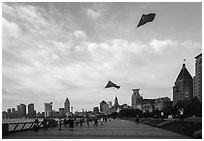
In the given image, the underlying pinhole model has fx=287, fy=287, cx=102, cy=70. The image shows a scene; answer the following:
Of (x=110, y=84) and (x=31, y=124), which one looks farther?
(x=110, y=84)

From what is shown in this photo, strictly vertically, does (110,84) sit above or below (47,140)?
above

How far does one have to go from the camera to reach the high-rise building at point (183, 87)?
182875 millimetres

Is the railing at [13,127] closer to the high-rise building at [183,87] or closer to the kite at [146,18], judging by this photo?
the kite at [146,18]

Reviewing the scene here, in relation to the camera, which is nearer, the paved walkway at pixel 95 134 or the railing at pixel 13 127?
the paved walkway at pixel 95 134

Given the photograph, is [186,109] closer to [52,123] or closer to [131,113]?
[131,113]

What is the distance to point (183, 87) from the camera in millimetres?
187000

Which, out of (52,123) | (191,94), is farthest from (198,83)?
(52,123)

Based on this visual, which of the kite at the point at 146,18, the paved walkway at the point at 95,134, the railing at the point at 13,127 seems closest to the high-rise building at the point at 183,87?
the paved walkway at the point at 95,134

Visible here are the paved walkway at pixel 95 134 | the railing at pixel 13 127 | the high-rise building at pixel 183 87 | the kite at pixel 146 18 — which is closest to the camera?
the kite at pixel 146 18

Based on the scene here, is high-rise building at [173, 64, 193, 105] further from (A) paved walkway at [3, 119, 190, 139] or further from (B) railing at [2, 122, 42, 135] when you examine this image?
(B) railing at [2, 122, 42, 135]

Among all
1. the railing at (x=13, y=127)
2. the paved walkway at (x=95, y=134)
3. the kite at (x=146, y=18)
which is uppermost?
the kite at (x=146, y=18)

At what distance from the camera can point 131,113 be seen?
151 m

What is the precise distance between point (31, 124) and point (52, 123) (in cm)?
740

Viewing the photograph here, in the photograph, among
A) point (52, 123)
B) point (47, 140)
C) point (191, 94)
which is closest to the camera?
point (47, 140)
